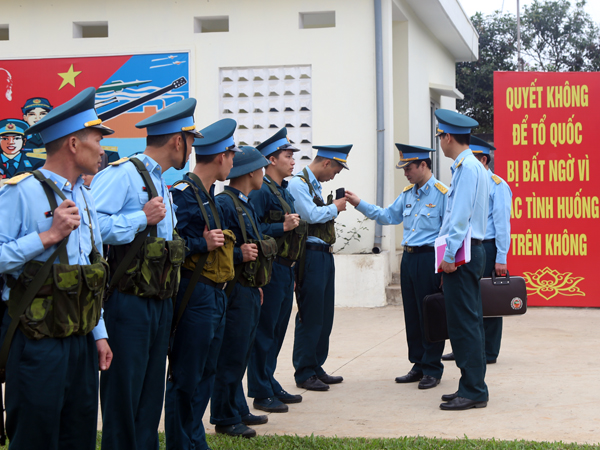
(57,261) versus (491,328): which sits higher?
(57,261)

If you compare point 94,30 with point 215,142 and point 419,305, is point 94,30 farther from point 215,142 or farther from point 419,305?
point 215,142

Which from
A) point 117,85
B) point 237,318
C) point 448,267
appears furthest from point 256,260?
point 117,85

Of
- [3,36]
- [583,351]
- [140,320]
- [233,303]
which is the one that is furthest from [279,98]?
[140,320]

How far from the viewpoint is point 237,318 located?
4.39m

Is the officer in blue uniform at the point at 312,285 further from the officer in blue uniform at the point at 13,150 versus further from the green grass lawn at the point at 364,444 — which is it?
the officer in blue uniform at the point at 13,150

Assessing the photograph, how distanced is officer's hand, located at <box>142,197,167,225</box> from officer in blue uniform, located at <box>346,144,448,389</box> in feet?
10.4

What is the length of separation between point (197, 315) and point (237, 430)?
41.7 inches

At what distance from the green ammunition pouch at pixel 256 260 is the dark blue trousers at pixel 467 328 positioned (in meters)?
1.45

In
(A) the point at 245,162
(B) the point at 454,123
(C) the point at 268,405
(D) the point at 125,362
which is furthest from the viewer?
(B) the point at 454,123

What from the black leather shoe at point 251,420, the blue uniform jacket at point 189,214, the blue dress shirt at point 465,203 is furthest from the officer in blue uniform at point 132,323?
the blue dress shirt at point 465,203

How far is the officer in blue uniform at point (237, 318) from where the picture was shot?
440cm

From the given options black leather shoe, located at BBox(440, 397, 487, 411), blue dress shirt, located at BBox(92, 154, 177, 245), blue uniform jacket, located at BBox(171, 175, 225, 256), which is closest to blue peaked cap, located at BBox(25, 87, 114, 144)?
blue dress shirt, located at BBox(92, 154, 177, 245)

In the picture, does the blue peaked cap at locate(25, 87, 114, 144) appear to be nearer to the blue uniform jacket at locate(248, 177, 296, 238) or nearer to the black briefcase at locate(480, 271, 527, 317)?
the blue uniform jacket at locate(248, 177, 296, 238)

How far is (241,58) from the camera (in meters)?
10.7
